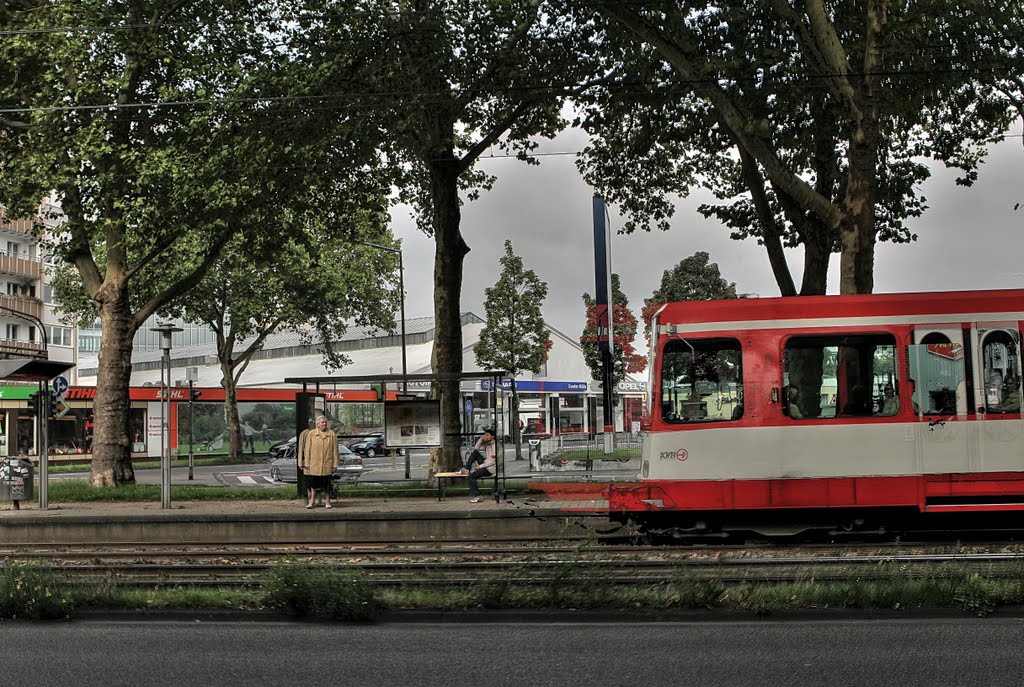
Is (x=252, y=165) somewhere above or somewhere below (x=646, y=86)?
below

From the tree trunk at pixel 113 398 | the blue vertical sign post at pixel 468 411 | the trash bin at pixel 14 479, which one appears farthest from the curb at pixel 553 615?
the blue vertical sign post at pixel 468 411

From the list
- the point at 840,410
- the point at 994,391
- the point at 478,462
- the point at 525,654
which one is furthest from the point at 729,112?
the point at 525,654

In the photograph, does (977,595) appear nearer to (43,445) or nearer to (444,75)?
(444,75)

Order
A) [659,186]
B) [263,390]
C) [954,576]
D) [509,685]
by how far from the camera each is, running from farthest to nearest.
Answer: [263,390], [659,186], [954,576], [509,685]

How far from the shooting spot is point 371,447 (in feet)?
76.0

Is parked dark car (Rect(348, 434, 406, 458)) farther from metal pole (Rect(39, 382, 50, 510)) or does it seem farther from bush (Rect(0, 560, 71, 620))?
bush (Rect(0, 560, 71, 620))

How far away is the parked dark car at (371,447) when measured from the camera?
22969mm

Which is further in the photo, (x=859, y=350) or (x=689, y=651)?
Answer: (x=859, y=350)

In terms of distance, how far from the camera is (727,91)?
894 inches

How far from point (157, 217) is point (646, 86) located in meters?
10.8

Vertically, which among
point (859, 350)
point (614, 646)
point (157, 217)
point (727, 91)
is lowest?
point (614, 646)

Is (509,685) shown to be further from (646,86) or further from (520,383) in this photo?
(520,383)

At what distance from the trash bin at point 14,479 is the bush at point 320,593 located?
47.9ft

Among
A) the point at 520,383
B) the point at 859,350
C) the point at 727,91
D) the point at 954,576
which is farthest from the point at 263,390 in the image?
the point at 954,576
